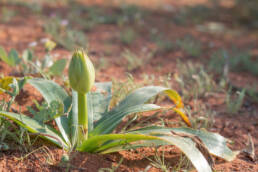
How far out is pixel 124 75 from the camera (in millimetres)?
2922

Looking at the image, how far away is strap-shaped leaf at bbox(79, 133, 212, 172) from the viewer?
128cm

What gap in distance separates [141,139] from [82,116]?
32 cm

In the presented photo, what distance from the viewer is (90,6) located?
5.28 meters

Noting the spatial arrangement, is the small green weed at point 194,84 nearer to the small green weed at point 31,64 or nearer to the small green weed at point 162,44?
the small green weed at point 162,44

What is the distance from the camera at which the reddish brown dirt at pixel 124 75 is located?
1.44 meters

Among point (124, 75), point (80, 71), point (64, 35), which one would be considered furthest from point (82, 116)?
point (64, 35)

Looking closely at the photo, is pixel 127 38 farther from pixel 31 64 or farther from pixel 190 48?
pixel 31 64

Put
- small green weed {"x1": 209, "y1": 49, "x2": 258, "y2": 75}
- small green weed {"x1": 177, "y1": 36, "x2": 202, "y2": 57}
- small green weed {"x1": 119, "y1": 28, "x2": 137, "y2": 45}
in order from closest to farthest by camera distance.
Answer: small green weed {"x1": 209, "y1": 49, "x2": 258, "y2": 75}
small green weed {"x1": 177, "y1": 36, "x2": 202, "y2": 57}
small green weed {"x1": 119, "y1": 28, "x2": 137, "y2": 45}

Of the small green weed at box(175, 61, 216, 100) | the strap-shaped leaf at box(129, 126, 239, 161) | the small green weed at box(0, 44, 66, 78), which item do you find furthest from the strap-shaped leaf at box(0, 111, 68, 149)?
the small green weed at box(175, 61, 216, 100)

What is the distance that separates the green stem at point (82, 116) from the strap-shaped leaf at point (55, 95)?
90mm

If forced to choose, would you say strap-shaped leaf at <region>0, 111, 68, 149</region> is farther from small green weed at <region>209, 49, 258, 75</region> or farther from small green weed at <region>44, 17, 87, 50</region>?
small green weed at <region>209, 49, 258, 75</region>

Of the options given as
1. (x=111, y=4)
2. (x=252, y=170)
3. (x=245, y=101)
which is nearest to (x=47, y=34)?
(x=111, y=4)

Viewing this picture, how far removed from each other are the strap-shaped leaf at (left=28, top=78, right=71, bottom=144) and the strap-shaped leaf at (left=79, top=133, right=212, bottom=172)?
0.16 m

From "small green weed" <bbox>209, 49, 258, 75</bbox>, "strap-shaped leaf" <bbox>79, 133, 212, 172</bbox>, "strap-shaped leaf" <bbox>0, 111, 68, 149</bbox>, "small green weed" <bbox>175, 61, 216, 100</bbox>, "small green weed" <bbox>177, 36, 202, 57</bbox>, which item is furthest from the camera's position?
"small green weed" <bbox>177, 36, 202, 57</bbox>
